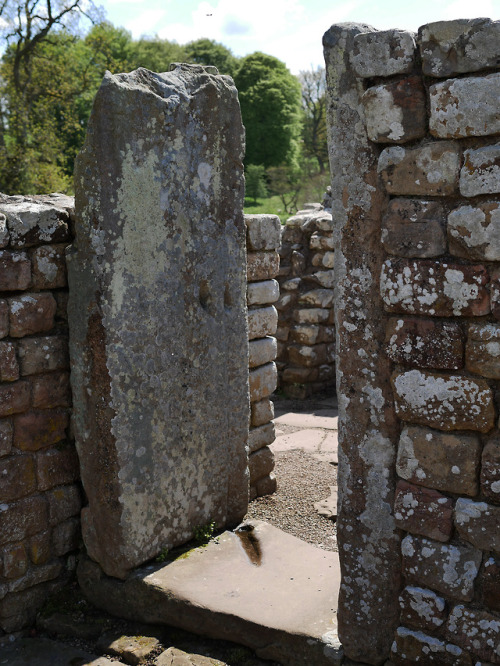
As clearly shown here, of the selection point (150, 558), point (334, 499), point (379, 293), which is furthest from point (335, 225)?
point (334, 499)

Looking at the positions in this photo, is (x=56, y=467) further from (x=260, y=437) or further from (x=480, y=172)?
(x=480, y=172)

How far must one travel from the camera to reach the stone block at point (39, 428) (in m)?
3.07

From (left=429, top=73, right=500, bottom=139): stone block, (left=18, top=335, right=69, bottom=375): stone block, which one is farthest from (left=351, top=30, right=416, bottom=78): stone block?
(left=18, top=335, right=69, bottom=375): stone block

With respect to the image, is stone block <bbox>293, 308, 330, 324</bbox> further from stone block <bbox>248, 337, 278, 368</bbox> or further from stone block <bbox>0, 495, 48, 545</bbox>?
stone block <bbox>0, 495, 48, 545</bbox>

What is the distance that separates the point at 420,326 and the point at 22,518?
2.06 meters

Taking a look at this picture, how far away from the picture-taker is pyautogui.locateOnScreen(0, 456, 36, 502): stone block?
3.03m

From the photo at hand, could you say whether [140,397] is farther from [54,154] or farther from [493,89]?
[54,154]

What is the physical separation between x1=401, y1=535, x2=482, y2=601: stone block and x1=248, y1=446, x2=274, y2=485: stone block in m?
2.04

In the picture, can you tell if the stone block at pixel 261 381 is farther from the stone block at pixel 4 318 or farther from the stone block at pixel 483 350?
the stone block at pixel 483 350

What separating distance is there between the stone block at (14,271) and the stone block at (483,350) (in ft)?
6.29

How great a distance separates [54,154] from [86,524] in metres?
18.4

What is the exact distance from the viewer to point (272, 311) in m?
4.29

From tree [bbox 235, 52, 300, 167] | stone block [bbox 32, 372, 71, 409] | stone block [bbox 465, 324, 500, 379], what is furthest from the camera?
tree [bbox 235, 52, 300, 167]

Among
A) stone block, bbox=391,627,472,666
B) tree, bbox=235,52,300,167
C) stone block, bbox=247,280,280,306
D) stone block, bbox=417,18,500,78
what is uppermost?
tree, bbox=235,52,300,167
